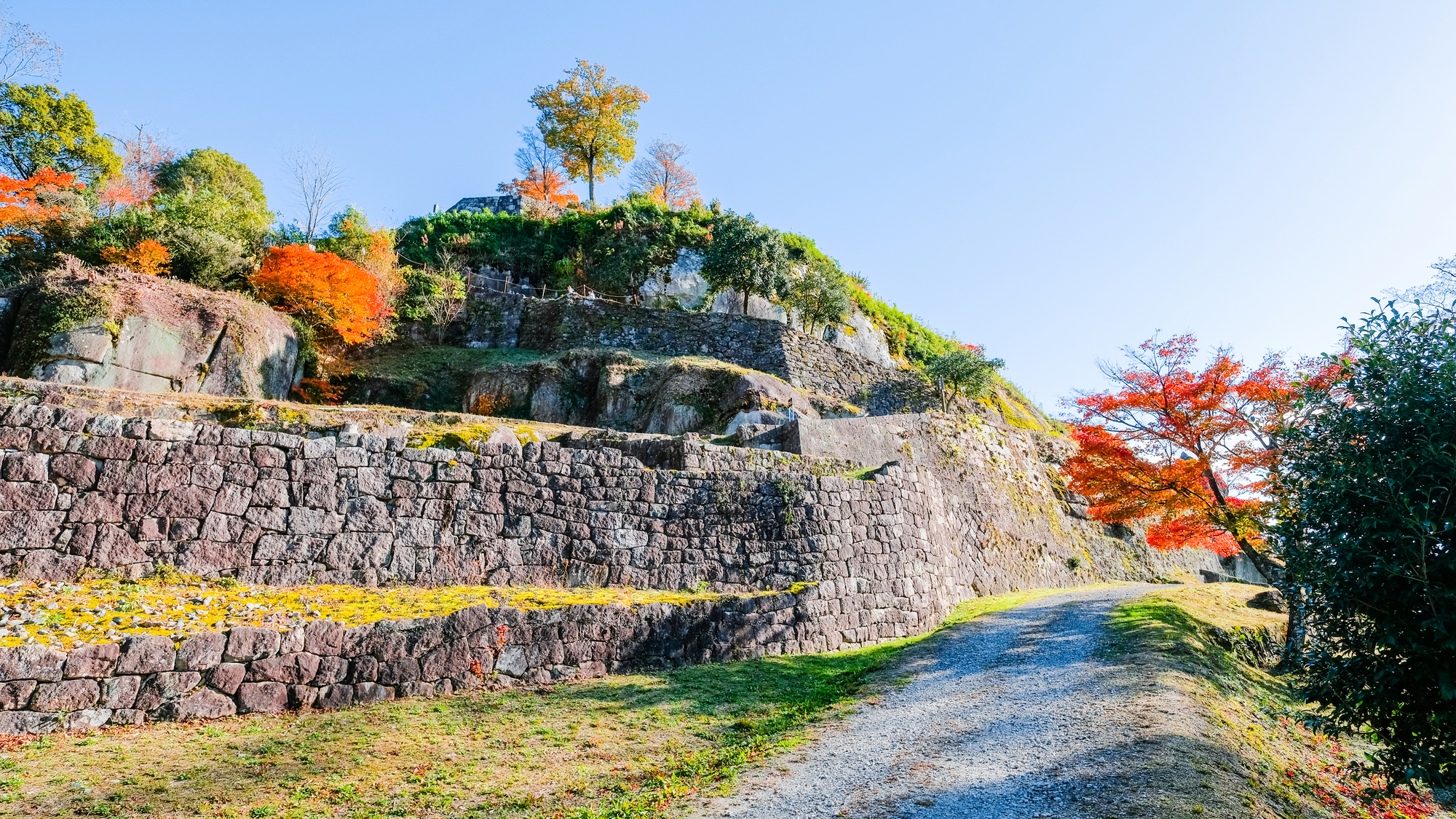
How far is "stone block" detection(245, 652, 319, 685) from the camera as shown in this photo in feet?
21.8

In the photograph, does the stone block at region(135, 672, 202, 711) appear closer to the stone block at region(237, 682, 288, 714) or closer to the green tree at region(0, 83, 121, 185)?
the stone block at region(237, 682, 288, 714)

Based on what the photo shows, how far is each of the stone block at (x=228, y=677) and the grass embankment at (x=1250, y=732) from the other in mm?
7836

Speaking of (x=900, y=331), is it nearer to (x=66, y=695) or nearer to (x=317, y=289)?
(x=317, y=289)

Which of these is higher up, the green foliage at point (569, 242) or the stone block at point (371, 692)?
the green foliage at point (569, 242)

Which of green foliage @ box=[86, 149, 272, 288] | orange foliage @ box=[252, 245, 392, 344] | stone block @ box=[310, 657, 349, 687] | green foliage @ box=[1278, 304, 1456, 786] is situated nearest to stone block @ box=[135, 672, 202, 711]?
stone block @ box=[310, 657, 349, 687]

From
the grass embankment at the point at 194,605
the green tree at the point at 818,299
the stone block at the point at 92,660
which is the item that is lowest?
the stone block at the point at 92,660

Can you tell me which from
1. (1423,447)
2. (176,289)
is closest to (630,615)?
(1423,447)

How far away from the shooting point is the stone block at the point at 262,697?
21.5 ft

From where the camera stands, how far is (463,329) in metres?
26.9

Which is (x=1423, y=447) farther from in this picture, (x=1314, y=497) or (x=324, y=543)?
(x=324, y=543)

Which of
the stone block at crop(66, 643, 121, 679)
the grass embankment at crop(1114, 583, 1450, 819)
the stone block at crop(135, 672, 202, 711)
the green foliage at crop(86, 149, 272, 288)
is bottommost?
the grass embankment at crop(1114, 583, 1450, 819)

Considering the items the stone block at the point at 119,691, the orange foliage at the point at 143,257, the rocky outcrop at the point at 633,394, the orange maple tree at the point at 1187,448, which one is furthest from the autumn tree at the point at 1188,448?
the orange foliage at the point at 143,257

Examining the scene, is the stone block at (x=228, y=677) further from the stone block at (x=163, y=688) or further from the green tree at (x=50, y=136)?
the green tree at (x=50, y=136)

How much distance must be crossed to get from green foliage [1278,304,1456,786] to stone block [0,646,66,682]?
1038 centimetres
